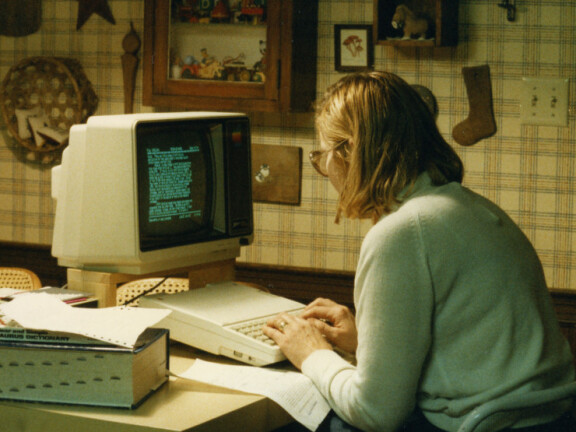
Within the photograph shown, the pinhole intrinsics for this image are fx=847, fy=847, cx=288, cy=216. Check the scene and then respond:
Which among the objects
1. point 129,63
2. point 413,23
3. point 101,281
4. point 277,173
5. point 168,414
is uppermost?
point 413,23

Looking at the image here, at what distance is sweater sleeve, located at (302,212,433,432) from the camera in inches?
56.1

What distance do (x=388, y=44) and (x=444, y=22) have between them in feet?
0.66

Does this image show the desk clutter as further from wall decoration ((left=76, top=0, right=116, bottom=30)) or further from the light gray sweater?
wall decoration ((left=76, top=0, right=116, bottom=30))

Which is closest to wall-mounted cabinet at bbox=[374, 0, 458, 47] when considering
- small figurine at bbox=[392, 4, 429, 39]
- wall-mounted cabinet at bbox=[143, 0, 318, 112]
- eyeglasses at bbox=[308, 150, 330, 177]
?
small figurine at bbox=[392, 4, 429, 39]

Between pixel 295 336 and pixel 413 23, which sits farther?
pixel 413 23

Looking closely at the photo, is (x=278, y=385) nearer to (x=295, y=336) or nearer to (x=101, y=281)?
(x=295, y=336)

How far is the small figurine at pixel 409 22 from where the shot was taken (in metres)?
2.84

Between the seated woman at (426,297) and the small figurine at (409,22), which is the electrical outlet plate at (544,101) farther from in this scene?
the seated woman at (426,297)

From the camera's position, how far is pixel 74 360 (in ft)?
A: 4.75

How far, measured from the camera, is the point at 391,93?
1569 mm

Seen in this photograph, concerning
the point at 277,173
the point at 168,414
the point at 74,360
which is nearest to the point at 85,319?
the point at 74,360

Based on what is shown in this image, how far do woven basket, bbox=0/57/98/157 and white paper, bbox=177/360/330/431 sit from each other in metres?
2.04

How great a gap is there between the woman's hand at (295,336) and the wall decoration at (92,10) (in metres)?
2.06

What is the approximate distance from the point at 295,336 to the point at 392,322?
0.98ft
